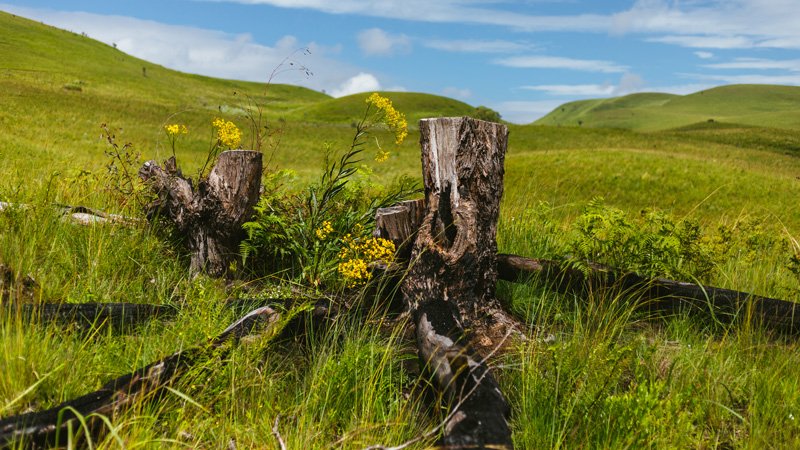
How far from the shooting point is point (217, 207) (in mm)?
6301

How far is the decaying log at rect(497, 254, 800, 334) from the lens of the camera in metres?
5.36

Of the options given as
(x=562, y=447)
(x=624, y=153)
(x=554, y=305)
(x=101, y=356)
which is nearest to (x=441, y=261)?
(x=554, y=305)

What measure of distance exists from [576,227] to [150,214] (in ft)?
14.7

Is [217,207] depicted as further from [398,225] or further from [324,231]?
[398,225]

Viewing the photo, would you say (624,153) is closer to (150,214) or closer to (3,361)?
(150,214)

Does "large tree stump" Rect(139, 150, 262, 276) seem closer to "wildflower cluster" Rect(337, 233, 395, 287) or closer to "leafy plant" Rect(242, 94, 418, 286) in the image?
"leafy plant" Rect(242, 94, 418, 286)

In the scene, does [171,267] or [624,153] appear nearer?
[171,267]

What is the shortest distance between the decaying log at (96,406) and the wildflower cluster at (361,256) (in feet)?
4.25

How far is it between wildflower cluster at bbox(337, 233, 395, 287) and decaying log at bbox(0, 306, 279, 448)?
51.0 inches

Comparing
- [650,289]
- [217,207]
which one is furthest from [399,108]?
[650,289]

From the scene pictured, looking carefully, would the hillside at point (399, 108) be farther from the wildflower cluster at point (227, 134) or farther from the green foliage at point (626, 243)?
the green foliage at point (626, 243)

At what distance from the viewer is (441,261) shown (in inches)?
209

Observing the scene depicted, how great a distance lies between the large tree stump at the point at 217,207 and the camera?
6.26 metres

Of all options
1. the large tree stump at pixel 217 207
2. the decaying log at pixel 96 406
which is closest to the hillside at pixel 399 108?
the large tree stump at pixel 217 207
